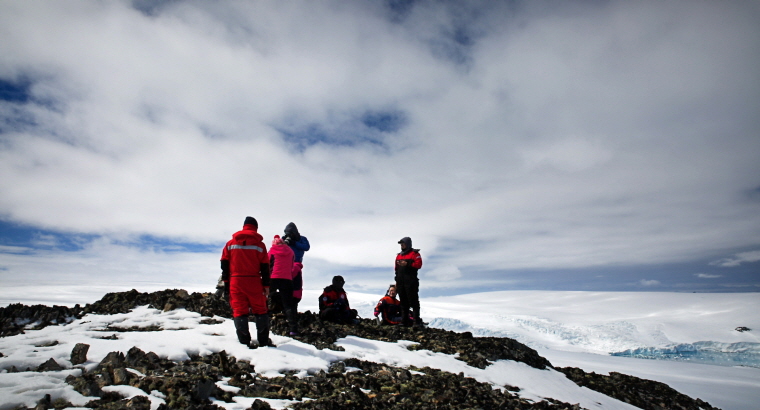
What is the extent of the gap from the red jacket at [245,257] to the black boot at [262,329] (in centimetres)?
68

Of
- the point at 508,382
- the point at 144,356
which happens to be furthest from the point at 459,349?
the point at 144,356

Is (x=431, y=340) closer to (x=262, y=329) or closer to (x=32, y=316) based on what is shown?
(x=262, y=329)

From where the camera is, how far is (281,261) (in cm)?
880

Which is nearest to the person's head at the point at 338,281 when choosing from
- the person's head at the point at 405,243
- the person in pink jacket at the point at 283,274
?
the person's head at the point at 405,243

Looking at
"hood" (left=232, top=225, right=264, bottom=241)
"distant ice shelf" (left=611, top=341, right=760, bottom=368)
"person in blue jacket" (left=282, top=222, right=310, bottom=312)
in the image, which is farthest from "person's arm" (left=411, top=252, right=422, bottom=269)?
"distant ice shelf" (left=611, top=341, right=760, bottom=368)

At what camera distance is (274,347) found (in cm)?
712

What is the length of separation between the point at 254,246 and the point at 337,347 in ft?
9.13

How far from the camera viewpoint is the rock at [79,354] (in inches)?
206

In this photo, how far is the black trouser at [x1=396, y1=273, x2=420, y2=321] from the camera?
11.8 m

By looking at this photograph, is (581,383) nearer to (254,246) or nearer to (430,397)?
(430,397)

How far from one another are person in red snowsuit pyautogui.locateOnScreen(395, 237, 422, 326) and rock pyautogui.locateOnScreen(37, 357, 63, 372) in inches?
342

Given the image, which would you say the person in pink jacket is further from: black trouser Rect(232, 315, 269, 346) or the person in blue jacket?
black trouser Rect(232, 315, 269, 346)

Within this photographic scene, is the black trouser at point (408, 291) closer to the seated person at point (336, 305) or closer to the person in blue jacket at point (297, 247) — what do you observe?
the seated person at point (336, 305)

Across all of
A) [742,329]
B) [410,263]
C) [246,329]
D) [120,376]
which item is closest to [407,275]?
[410,263]
